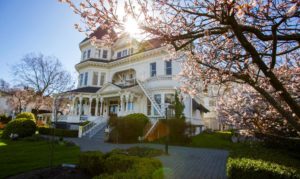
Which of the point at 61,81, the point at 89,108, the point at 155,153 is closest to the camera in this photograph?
the point at 155,153

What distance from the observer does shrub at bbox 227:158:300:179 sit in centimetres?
434

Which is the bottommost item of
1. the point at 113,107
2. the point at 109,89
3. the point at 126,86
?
the point at 113,107

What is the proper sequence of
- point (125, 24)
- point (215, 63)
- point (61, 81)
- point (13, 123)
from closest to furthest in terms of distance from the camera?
point (125, 24) < point (215, 63) < point (13, 123) < point (61, 81)

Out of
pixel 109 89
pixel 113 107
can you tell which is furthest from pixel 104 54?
pixel 113 107

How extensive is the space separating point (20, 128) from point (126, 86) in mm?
11862

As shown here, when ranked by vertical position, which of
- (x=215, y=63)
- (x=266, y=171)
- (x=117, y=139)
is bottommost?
(x=117, y=139)

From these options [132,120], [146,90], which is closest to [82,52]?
[146,90]

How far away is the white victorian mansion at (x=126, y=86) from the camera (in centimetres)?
2195

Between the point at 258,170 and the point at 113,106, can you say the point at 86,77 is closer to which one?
the point at 113,106

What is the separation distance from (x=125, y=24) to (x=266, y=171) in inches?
183

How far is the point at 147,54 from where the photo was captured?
965 inches

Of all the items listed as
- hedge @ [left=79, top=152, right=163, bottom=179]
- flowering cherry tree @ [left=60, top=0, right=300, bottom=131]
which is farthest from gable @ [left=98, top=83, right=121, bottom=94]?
flowering cherry tree @ [left=60, top=0, right=300, bottom=131]

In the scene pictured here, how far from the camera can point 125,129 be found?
17219 millimetres

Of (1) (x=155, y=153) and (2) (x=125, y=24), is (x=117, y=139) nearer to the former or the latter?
(1) (x=155, y=153)
